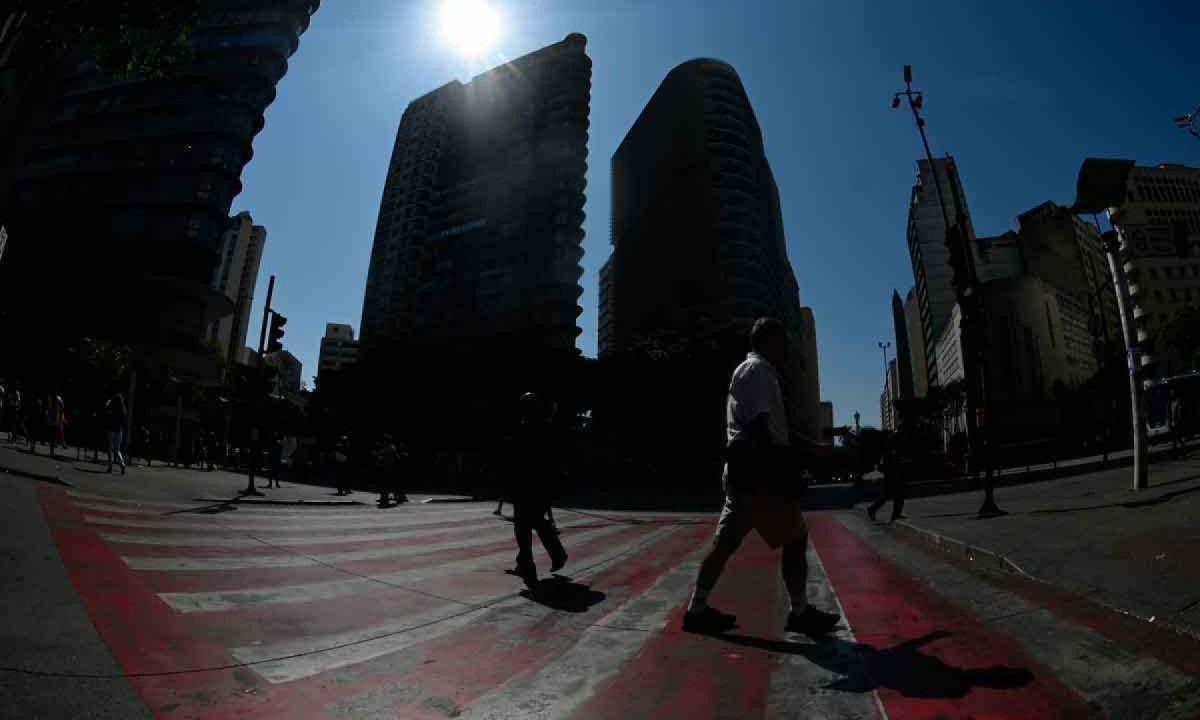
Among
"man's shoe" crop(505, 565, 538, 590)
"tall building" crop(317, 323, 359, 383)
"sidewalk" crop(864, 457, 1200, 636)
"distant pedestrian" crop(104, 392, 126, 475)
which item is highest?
"tall building" crop(317, 323, 359, 383)

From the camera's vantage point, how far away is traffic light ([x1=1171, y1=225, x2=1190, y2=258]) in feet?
28.5

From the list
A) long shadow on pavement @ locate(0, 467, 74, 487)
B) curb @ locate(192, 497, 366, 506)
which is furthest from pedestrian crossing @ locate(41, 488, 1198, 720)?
curb @ locate(192, 497, 366, 506)

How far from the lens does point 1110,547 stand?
12.5ft

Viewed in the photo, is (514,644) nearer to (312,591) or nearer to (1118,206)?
(312,591)

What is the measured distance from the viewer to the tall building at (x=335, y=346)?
134 metres

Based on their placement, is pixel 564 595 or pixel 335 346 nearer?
pixel 564 595

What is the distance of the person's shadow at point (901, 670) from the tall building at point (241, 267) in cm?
11398

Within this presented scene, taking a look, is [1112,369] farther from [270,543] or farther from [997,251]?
[997,251]

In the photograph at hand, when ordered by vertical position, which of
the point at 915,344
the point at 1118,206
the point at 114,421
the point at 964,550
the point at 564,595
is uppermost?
the point at 915,344

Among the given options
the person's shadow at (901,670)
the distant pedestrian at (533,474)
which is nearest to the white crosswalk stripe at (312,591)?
the distant pedestrian at (533,474)

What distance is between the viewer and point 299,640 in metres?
2.39

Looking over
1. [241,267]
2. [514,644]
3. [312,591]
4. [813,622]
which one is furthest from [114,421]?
[241,267]

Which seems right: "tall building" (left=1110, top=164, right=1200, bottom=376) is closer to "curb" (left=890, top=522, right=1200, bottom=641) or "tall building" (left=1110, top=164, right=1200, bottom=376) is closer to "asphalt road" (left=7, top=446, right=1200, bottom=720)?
"curb" (left=890, top=522, right=1200, bottom=641)

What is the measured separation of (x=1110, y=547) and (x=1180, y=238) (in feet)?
29.0
